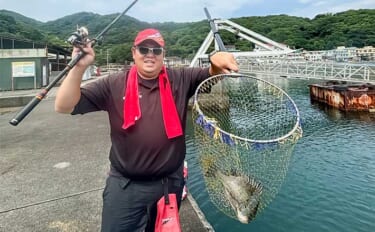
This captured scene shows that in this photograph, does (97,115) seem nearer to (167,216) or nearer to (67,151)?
(67,151)

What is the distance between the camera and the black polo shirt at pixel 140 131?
1833 millimetres

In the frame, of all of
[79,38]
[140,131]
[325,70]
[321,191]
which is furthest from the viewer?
[325,70]

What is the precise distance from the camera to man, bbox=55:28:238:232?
1835 mm

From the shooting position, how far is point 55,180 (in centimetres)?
466

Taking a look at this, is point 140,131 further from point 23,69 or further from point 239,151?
point 23,69

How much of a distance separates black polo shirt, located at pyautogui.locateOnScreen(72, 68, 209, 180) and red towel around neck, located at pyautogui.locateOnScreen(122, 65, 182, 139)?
3 centimetres

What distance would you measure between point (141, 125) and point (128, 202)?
0.48 metres

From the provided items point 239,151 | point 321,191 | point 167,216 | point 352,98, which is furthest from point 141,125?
point 352,98

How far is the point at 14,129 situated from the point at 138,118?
7.79m

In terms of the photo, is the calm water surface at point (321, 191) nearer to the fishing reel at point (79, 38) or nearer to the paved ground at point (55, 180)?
the paved ground at point (55, 180)

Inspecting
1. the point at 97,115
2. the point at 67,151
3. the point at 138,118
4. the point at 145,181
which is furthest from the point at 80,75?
the point at 97,115

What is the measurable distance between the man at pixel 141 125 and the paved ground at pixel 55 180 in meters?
1.54

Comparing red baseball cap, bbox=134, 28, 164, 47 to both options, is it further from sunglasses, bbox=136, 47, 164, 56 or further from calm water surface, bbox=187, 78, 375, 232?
calm water surface, bbox=187, 78, 375, 232

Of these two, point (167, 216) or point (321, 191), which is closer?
point (167, 216)
